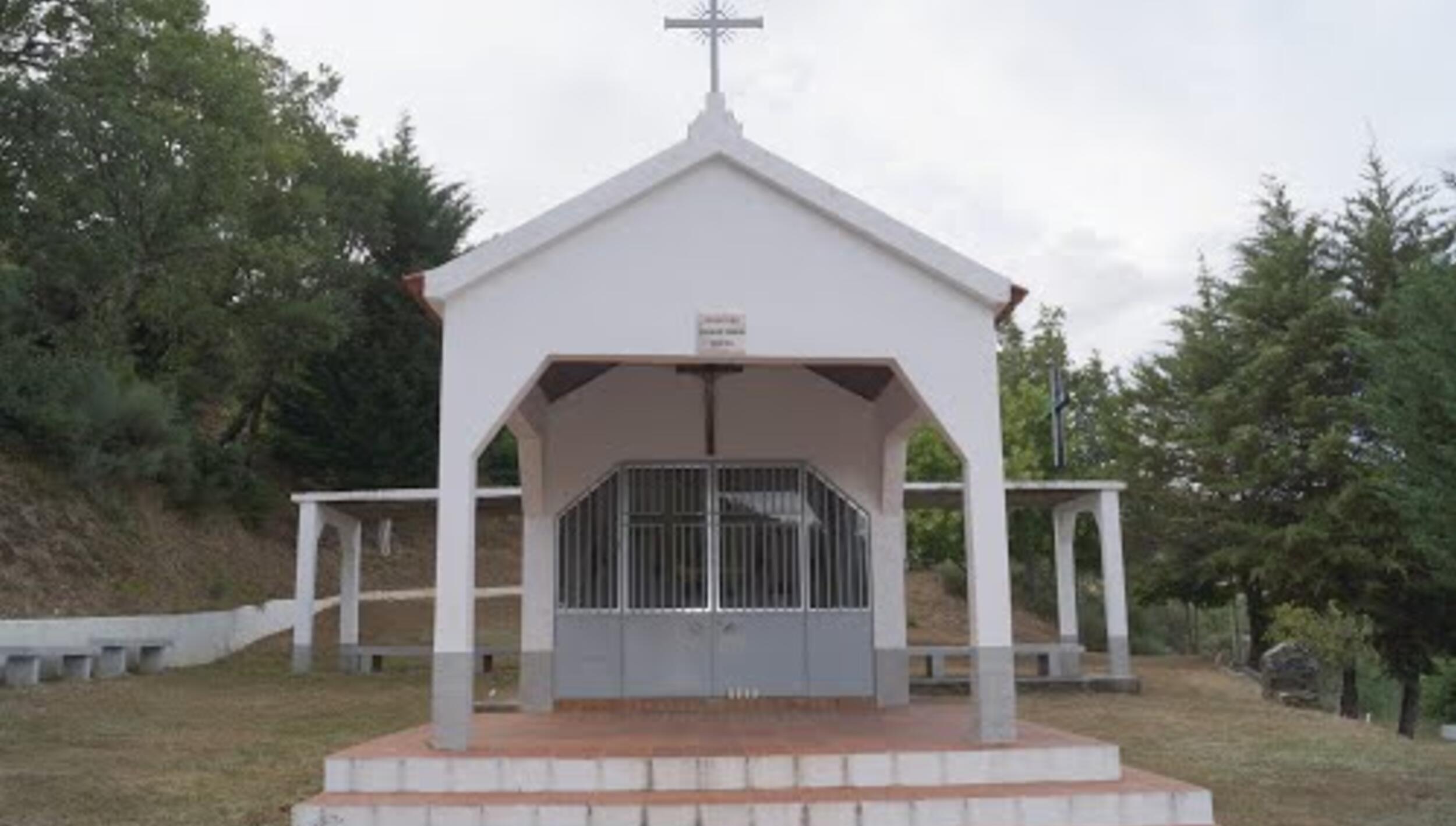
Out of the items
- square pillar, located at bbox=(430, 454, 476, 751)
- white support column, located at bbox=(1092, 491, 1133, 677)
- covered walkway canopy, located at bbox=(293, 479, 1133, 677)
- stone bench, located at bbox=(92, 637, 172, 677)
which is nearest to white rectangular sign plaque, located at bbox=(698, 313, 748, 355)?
square pillar, located at bbox=(430, 454, 476, 751)

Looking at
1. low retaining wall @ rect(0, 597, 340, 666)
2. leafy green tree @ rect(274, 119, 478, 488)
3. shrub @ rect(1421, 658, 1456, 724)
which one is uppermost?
leafy green tree @ rect(274, 119, 478, 488)

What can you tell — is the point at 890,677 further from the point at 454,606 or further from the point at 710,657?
the point at 454,606

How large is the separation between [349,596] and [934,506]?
31.5 feet

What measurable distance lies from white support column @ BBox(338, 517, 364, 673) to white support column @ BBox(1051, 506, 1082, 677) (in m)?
10.8

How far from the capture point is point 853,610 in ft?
38.9

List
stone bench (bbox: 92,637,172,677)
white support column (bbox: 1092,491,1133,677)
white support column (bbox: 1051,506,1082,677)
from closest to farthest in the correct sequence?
stone bench (bbox: 92,637,172,677), white support column (bbox: 1092,491,1133,677), white support column (bbox: 1051,506,1082,677)

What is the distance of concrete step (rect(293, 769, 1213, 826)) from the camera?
7.12m

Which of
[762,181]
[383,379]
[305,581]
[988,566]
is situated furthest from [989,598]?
[383,379]

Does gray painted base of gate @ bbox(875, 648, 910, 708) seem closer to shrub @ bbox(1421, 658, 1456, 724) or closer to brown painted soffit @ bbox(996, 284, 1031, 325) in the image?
brown painted soffit @ bbox(996, 284, 1031, 325)

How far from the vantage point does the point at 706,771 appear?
301 inches

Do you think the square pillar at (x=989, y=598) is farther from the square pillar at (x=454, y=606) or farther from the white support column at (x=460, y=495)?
the square pillar at (x=454, y=606)

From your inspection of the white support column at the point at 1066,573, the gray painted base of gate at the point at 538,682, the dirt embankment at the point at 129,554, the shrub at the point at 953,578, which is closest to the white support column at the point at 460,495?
the gray painted base of gate at the point at 538,682

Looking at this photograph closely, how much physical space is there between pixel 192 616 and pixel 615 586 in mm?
10990

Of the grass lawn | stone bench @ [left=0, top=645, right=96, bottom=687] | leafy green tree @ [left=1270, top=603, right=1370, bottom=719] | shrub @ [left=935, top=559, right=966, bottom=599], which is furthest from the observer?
shrub @ [left=935, top=559, right=966, bottom=599]
